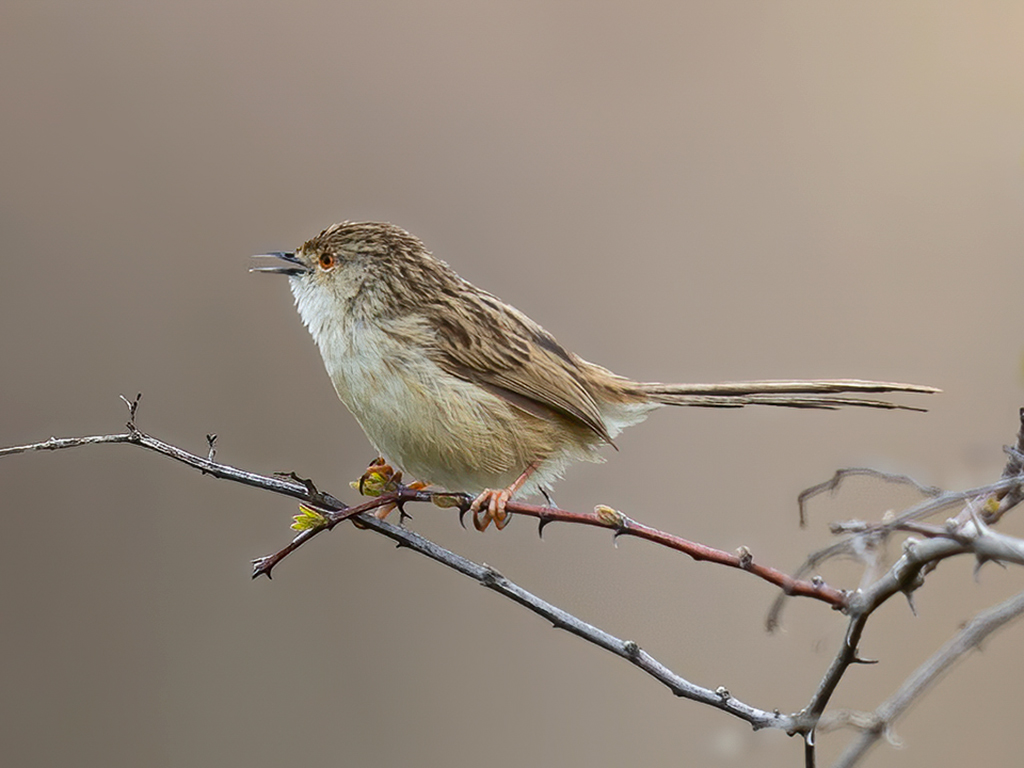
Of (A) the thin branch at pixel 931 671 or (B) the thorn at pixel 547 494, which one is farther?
(B) the thorn at pixel 547 494

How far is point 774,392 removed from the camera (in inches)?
91.0

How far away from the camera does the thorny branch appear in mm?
812

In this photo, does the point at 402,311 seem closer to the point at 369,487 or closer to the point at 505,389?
the point at 505,389

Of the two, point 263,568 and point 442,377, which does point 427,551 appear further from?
point 442,377

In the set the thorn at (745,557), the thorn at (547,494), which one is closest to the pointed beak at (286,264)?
the thorn at (547,494)

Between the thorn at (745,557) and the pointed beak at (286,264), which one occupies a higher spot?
the pointed beak at (286,264)

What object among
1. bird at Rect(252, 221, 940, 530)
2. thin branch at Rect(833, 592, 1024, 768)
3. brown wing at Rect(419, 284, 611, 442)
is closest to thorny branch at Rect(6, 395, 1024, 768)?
thin branch at Rect(833, 592, 1024, 768)

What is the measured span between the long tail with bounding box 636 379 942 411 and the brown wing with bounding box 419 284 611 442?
0.22 metres

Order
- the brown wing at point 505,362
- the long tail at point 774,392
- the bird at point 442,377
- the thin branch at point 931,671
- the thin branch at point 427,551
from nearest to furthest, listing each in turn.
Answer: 1. the thin branch at point 931,671
2. the thin branch at point 427,551
3. the long tail at point 774,392
4. the bird at point 442,377
5. the brown wing at point 505,362

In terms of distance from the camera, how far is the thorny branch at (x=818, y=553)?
812 mm

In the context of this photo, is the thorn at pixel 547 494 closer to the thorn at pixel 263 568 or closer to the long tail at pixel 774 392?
the long tail at pixel 774 392

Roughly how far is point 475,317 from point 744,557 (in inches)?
59.5

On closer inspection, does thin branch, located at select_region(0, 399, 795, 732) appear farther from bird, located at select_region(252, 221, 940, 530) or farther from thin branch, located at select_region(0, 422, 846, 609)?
bird, located at select_region(252, 221, 940, 530)

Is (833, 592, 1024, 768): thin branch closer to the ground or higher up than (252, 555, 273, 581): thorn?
closer to the ground
